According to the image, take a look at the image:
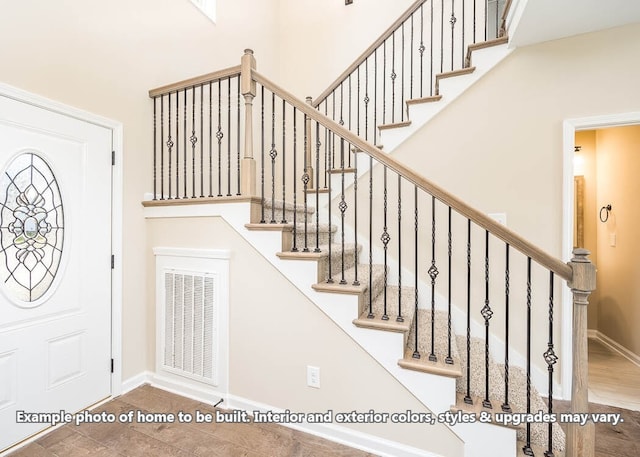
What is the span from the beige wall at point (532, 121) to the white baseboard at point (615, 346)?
1.57m

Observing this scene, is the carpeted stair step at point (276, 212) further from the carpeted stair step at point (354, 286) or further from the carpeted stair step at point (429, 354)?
the carpeted stair step at point (429, 354)

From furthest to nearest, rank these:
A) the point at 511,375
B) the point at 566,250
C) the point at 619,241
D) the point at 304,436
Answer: the point at 619,241, the point at 566,250, the point at 511,375, the point at 304,436

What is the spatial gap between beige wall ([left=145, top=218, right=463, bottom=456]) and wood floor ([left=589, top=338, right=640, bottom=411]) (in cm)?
172

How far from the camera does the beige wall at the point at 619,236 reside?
3.14m

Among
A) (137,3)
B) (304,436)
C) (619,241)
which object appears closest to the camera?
(304,436)

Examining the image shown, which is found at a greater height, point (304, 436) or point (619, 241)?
point (619, 241)

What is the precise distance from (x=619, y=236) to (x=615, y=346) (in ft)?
4.09

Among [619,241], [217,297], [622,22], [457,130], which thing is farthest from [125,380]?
[619,241]

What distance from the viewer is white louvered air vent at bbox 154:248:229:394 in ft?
7.55

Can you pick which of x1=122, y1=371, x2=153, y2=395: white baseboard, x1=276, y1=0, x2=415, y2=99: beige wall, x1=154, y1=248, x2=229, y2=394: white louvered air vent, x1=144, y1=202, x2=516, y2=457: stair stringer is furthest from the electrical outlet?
x1=276, y1=0, x2=415, y2=99: beige wall

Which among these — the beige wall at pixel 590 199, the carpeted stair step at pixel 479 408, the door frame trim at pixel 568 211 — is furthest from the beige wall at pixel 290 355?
the beige wall at pixel 590 199

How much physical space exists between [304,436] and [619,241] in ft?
12.9

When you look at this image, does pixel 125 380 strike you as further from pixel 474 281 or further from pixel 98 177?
pixel 474 281

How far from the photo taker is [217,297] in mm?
2311
